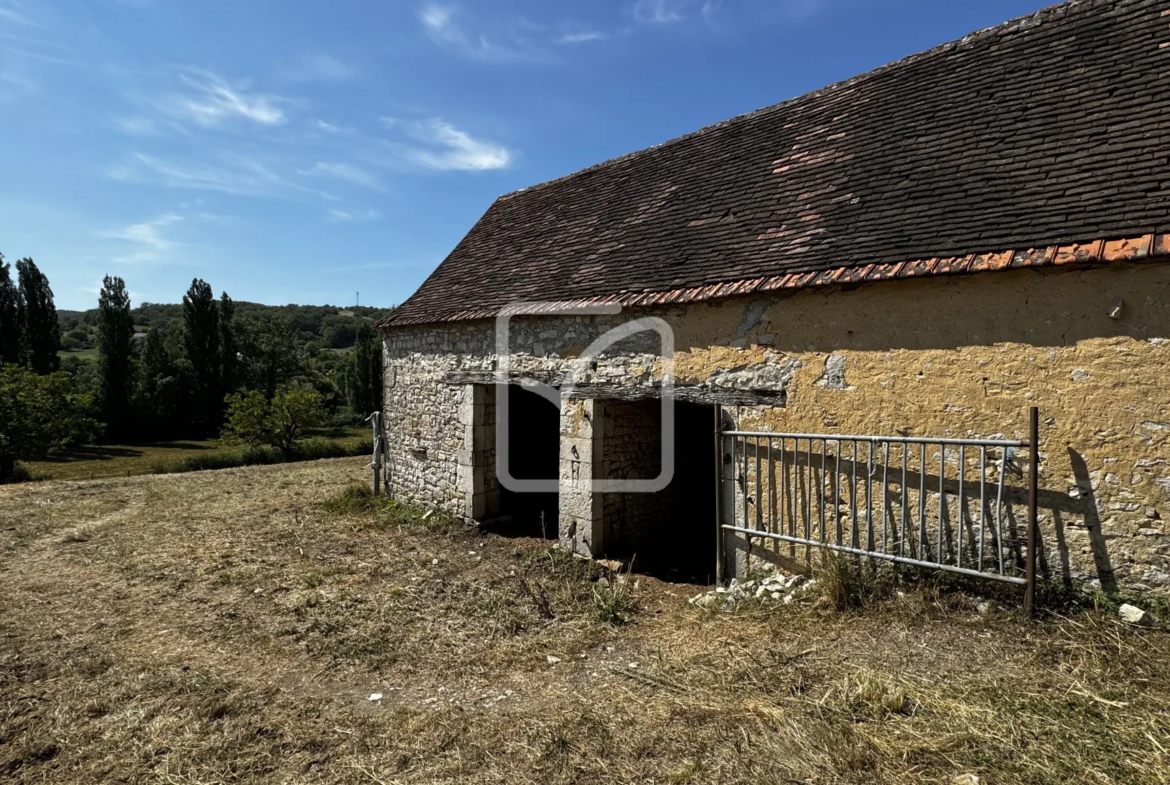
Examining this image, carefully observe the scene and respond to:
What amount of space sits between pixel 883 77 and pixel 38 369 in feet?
127

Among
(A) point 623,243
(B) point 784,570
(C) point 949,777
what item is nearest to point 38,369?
(A) point 623,243

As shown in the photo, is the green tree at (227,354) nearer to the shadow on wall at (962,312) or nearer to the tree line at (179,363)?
the tree line at (179,363)

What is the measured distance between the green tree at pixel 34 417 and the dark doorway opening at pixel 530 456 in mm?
16994

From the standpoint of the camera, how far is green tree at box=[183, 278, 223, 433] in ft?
112

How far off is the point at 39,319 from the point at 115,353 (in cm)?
356

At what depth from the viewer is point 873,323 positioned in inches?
207

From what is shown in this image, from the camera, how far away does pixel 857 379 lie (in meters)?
5.38

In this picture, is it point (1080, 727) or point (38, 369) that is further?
point (38, 369)

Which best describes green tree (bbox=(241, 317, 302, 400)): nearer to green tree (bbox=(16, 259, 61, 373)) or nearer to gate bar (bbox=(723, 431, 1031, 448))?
green tree (bbox=(16, 259, 61, 373))

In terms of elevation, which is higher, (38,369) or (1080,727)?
(38,369)

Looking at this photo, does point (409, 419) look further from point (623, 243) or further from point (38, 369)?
point (38, 369)

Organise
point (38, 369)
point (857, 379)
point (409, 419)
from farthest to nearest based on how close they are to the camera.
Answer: point (38, 369), point (409, 419), point (857, 379)

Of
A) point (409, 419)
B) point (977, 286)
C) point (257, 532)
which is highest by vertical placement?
point (977, 286)

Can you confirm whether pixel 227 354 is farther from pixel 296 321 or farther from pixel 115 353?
pixel 296 321
